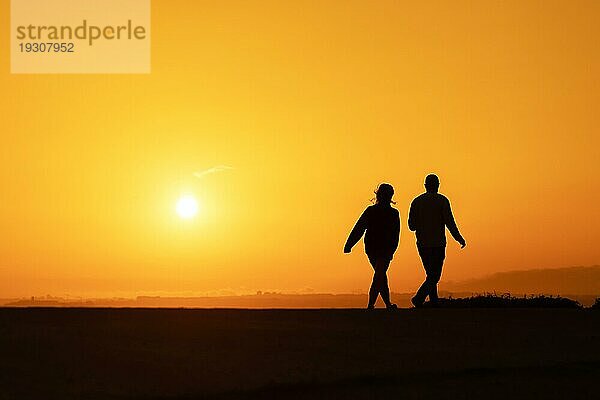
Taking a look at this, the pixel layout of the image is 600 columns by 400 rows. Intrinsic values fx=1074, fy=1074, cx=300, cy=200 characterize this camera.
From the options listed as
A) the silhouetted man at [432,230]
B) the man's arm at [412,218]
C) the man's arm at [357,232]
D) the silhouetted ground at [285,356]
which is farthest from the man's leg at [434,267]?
the silhouetted ground at [285,356]

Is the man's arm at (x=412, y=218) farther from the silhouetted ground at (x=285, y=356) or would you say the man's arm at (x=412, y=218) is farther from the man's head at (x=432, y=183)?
the silhouetted ground at (x=285, y=356)

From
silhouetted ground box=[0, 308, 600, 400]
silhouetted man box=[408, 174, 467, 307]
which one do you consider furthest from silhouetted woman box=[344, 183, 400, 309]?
silhouetted ground box=[0, 308, 600, 400]

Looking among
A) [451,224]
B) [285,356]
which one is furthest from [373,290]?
[285,356]

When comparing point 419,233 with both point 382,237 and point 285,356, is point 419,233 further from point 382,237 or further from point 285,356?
point 285,356

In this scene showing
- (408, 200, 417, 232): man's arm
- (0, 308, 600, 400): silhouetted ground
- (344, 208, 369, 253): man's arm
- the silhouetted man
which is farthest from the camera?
(344, 208, 369, 253): man's arm

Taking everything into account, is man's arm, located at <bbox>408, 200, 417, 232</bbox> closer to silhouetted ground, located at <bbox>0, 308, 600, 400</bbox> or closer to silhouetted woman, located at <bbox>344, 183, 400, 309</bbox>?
silhouetted woman, located at <bbox>344, 183, 400, 309</bbox>

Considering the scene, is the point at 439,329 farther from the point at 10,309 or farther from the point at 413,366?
the point at 10,309

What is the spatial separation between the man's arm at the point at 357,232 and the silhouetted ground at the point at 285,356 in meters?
4.09

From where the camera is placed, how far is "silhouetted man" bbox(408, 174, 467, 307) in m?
17.8

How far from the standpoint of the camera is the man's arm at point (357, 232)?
59.8 ft

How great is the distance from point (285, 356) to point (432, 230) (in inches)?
317

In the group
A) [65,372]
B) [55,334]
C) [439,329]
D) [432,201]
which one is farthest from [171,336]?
[432,201]

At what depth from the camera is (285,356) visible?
10.2 metres

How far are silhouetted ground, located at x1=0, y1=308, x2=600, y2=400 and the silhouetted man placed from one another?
3.66m
